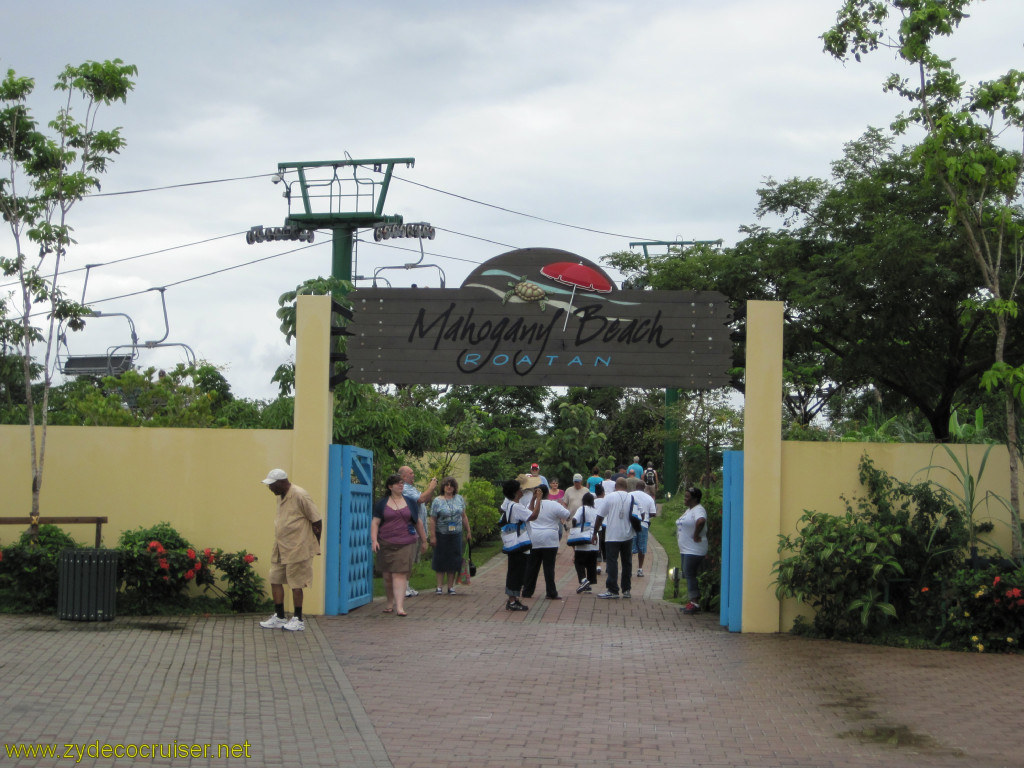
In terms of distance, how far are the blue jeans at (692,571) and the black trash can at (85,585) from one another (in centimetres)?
652

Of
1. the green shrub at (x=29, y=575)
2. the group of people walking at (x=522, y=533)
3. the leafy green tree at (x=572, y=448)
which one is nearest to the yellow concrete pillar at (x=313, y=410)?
the group of people walking at (x=522, y=533)

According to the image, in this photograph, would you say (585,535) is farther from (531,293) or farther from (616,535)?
(531,293)

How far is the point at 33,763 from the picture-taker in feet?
19.3

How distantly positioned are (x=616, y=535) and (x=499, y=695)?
6.41 m

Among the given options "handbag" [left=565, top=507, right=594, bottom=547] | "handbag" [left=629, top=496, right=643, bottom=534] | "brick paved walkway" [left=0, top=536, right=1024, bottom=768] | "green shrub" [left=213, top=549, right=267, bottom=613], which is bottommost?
"brick paved walkway" [left=0, top=536, right=1024, bottom=768]

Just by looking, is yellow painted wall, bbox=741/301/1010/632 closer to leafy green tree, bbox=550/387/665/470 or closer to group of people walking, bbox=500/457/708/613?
group of people walking, bbox=500/457/708/613

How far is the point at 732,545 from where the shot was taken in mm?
12312

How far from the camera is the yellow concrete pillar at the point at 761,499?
11.9m

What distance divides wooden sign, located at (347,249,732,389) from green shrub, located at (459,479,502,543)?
34.9ft

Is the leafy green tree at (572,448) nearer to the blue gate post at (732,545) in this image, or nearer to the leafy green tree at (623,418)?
the leafy green tree at (623,418)

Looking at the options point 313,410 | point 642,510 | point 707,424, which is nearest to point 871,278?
point 707,424

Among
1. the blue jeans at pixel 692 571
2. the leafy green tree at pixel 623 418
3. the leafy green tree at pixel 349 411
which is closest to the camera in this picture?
the blue jeans at pixel 692 571

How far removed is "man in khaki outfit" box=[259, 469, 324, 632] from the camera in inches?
434

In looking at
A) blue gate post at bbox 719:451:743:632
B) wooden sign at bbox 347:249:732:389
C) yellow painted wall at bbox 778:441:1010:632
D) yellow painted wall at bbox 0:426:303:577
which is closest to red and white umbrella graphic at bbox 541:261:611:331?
wooden sign at bbox 347:249:732:389
